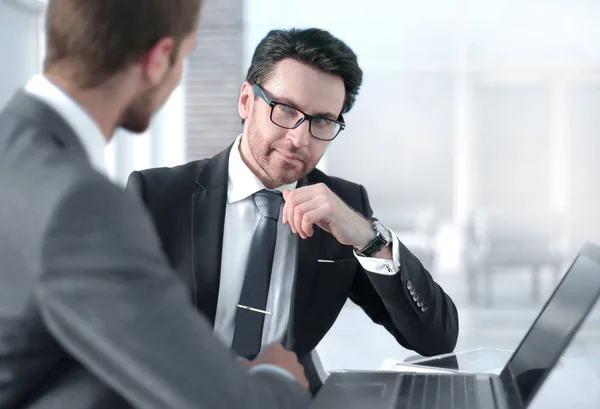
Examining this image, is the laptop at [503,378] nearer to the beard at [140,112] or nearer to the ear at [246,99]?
the beard at [140,112]

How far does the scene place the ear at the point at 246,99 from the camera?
6.28 ft

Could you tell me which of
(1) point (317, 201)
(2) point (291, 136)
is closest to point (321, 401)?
(1) point (317, 201)

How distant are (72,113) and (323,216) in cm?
82

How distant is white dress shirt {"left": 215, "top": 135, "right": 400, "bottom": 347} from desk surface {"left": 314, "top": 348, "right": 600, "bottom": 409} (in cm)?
23

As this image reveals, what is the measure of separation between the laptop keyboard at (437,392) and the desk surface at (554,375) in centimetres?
12

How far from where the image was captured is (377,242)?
1.68 m

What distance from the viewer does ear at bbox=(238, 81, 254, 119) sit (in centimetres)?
191

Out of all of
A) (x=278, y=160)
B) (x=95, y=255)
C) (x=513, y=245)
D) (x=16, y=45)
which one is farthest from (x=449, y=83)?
(x=95, y=255)

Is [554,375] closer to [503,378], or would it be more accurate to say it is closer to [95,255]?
[503,378]

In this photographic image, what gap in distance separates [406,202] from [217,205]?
5.18m

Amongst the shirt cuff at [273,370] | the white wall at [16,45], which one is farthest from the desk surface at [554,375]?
the white wall at [16,45]

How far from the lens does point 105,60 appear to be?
0.81 m

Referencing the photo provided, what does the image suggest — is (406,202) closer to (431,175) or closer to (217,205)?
(431,175)

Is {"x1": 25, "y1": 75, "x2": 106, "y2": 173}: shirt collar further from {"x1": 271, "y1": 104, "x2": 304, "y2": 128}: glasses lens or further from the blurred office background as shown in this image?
the blurred office background
